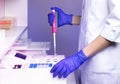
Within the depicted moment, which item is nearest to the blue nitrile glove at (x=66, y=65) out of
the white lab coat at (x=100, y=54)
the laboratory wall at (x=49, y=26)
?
the white lab coat at (x=100, y=54)

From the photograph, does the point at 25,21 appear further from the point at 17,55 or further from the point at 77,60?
the point at 77,60

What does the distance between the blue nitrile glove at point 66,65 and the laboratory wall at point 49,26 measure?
2.84 ft

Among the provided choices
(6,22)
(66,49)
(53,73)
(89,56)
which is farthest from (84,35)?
(66,49)

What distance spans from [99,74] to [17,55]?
0.45 meters

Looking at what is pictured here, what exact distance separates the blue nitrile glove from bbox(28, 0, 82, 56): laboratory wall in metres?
0.87

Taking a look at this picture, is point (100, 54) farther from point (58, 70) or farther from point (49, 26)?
point (49, 26)

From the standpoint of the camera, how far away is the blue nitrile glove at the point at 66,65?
914 millimetres

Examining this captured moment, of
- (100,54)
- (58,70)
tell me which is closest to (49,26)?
(100,54)

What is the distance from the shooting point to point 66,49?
1.89m

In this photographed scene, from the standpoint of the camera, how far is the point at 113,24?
0.95 meters

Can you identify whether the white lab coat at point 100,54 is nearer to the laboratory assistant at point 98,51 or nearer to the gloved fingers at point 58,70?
the laboratory assistant at point 98,51

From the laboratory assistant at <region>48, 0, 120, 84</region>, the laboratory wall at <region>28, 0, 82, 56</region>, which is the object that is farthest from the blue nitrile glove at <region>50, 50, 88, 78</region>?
the laboratory wall at <region>28, 0, 82, 56</region>

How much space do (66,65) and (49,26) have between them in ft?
2.99

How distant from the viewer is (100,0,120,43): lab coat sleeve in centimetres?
94
